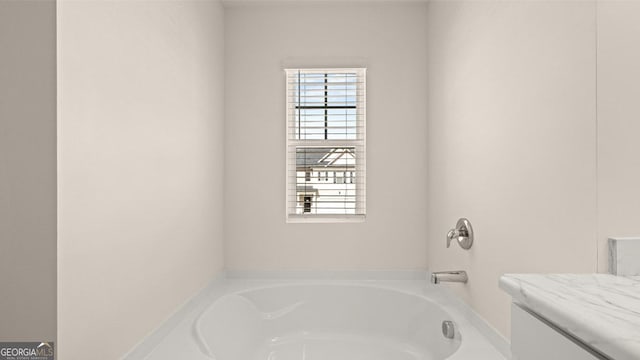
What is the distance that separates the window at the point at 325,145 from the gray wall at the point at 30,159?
1.73m

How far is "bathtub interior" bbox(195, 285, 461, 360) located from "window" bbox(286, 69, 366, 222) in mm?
564

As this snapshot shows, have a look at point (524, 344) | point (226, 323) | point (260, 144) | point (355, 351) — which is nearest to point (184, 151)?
point (260, 144)

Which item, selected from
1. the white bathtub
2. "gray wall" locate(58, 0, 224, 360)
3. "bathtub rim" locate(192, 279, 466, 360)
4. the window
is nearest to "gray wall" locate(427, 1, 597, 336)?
"bathtub rim" locate(192, 279, 466, 360)

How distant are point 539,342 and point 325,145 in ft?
7.08

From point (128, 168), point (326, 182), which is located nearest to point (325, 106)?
point (326, 182)

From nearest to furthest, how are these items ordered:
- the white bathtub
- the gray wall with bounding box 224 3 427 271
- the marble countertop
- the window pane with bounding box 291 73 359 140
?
1. the marble countertop
2. the white bathtub
3. the gray wall with bounding box 224 3 427 271
4. the window pane with bounding box 291 73 359 140

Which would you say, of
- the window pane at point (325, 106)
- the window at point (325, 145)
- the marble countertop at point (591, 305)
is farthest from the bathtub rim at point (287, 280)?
the window pane at point (325, 106)

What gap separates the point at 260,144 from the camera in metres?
2.59

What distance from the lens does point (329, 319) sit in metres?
2.39

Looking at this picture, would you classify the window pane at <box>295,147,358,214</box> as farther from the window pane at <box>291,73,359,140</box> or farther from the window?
the window pane at <box>291,73,359,140</box>

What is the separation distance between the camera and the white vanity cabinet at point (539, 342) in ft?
1.74

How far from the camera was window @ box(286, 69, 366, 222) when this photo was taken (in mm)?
2646

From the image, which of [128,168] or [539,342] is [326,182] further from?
[539,342]

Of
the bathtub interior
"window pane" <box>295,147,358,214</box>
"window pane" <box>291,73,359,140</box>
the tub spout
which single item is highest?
"window pane" <box>291,73,359,140</box>
